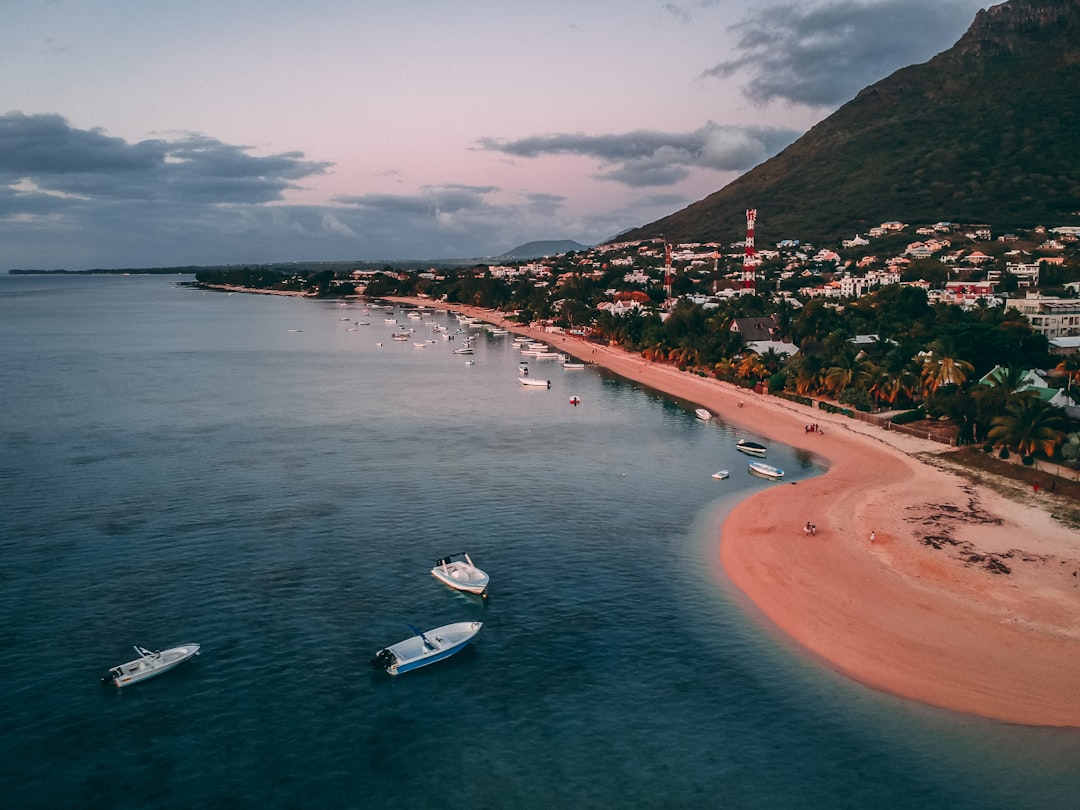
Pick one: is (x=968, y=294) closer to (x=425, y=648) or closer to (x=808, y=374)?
(x=808, y=374)

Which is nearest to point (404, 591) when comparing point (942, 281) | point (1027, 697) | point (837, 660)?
point (837, 660)

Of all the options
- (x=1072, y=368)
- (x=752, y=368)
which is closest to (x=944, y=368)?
(x=1072, y=368)

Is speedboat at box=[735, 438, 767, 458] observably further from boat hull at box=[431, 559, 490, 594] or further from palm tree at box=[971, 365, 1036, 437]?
boat hull at box=[431, 559, 490, 594]

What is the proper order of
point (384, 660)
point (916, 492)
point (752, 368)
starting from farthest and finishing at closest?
1. point (752, 368)
2. point (916, 492)
3. point (384, 660)

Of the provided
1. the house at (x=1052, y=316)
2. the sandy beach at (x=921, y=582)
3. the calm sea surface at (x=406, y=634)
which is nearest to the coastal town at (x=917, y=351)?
the house at (x=1052, y=316)

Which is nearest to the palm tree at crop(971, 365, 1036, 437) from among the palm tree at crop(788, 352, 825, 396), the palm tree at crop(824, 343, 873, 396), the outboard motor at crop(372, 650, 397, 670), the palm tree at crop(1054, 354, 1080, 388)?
the palm tree at crop(1054, 354, 1080, 388)

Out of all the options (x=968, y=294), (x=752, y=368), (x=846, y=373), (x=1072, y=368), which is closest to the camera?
(x=1072, y=368)
